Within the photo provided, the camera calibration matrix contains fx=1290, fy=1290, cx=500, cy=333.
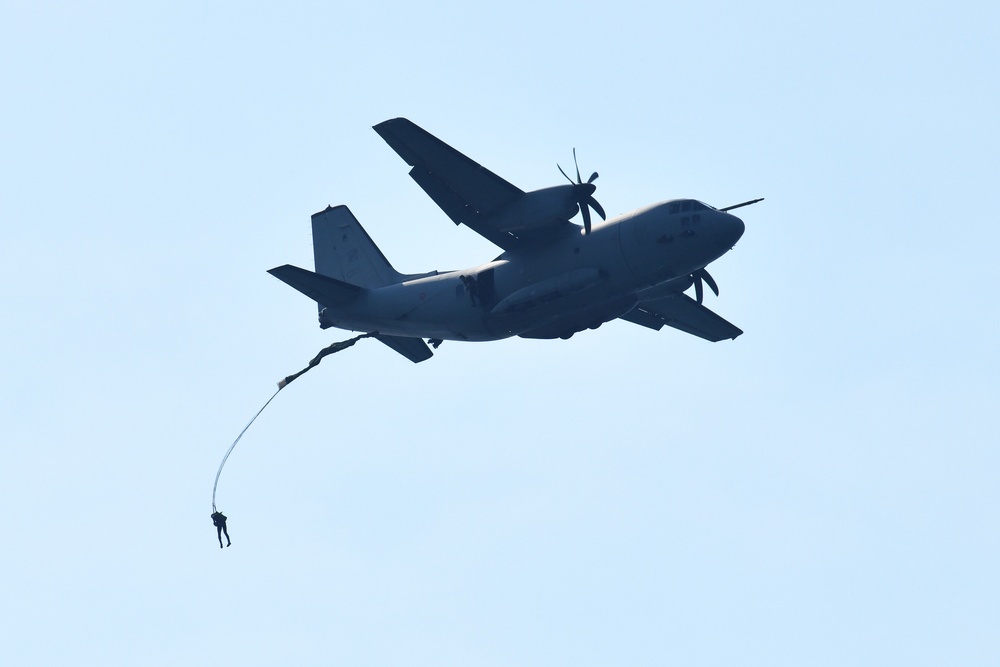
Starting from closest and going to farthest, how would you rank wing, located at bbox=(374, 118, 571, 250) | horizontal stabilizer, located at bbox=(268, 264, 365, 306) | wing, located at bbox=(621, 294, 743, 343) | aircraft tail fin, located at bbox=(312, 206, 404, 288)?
wing, located at bbox=(374, 118, 571, 250) → horizontal stabilizer, located at bbox=(268, 264, 365, 306) → wing, located at bbox=(621, 294, 743, 343) → aircraft tail fin, located at bbox=(312, 206, 404, 288)

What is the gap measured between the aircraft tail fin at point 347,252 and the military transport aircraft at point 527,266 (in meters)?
2.58

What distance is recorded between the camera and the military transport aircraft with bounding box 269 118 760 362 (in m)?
36.9

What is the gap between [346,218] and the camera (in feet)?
151

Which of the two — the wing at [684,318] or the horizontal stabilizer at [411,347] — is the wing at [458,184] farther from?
the wing at [684,318]

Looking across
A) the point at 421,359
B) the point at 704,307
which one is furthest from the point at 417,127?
the point at 704,307

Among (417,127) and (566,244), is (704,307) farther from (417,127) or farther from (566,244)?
(417,127)

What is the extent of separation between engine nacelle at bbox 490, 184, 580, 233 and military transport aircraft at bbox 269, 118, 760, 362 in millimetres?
29

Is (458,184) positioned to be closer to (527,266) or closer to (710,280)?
(527,266)

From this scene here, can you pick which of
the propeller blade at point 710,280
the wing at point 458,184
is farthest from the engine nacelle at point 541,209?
the propeller blade at point 710,280

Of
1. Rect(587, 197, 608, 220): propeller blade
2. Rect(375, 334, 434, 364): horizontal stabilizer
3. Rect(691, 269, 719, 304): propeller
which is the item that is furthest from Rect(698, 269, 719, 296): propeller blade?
Rect(375, 334, 434, 364): horizontal stabilizer

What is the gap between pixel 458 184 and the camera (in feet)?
125

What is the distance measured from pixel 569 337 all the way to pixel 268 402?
31.5 feet

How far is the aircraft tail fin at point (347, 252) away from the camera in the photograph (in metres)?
44.1

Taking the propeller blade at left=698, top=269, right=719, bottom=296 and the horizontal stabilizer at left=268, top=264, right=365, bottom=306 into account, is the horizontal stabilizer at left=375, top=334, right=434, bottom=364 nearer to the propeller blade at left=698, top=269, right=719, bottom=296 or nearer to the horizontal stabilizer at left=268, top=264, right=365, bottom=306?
the horizontal stabilizer at left=268, top=264, right=365, bottom=306
